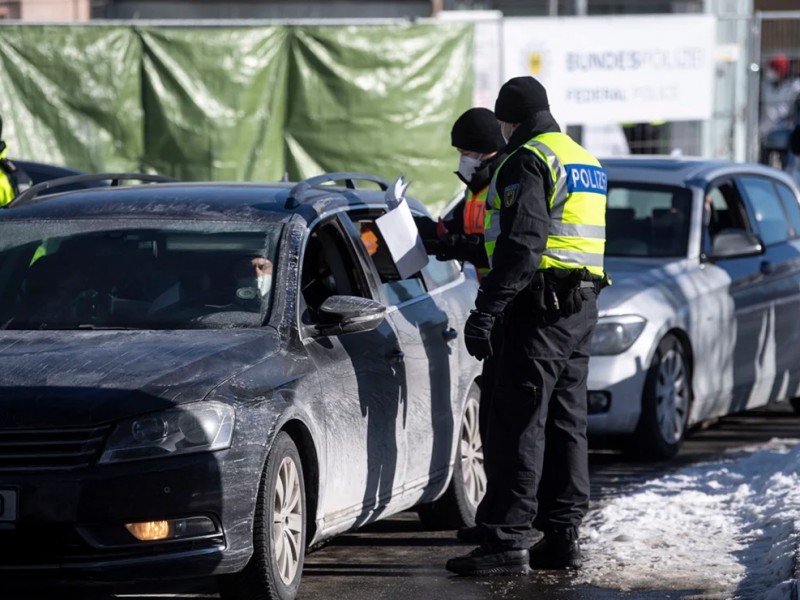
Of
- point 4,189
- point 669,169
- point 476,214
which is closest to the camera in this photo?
point 476,214

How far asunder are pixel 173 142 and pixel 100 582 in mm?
10641

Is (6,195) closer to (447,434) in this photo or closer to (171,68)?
(447,434)

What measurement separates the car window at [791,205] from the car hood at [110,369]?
244 inches

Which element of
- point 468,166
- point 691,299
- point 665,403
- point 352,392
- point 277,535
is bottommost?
point 665,403

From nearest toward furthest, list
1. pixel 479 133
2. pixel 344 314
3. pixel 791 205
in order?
Result: pixel 344 314, pixel 479 133, pixel 791 205

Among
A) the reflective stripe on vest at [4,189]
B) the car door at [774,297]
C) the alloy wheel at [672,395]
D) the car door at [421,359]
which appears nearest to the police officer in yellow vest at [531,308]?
the car door at [421,359]

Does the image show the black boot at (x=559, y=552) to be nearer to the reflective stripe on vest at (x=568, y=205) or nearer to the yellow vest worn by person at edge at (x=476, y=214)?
the reflective stripe on vest at (x=568, y=205)

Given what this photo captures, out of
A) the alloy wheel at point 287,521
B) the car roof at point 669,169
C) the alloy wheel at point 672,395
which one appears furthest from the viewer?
the car roof at point 669,169

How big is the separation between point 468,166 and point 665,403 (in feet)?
7.80

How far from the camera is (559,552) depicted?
Result: 716 cm

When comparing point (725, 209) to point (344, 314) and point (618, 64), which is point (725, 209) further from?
point (618, 64)

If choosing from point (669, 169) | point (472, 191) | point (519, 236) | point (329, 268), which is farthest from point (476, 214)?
point (669, 169)

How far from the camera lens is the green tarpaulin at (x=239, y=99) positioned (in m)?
15.9

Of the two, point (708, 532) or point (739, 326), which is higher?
point (739, 326)
